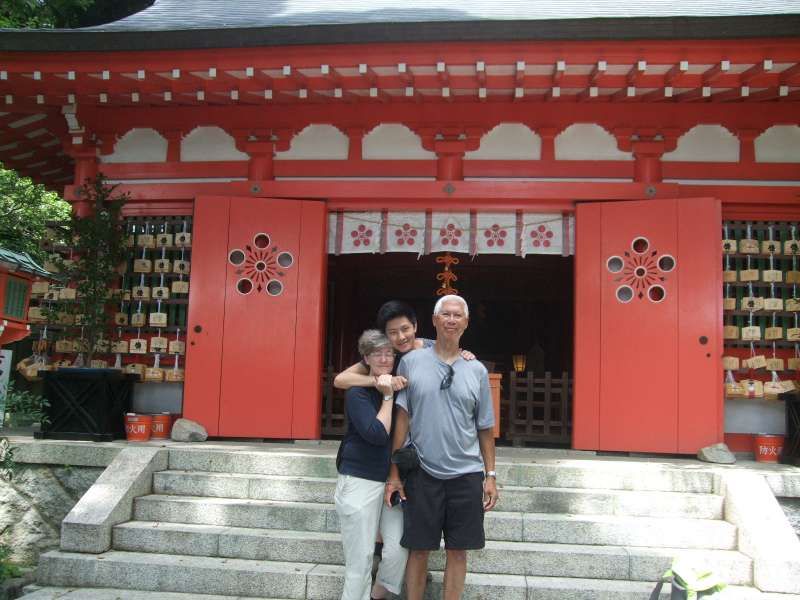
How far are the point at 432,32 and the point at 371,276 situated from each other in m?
6.56

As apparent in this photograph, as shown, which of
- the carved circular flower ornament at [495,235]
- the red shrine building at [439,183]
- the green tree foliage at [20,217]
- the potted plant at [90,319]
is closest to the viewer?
the red shrine building at [439,183]

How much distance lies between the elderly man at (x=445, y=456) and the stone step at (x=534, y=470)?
1606mm

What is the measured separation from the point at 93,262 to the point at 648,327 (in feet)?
17.2

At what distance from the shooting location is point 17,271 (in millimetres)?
4121

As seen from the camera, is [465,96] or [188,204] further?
[188,204]

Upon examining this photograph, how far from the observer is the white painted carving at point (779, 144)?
6.42 metres

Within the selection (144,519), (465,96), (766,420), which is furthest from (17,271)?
(766,420)

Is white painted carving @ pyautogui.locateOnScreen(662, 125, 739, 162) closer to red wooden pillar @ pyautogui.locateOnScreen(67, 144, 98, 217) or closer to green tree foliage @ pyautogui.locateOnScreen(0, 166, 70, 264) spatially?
red wooden pillar @ pyautogui.locateOnScreen(67, 144, 98, 217)

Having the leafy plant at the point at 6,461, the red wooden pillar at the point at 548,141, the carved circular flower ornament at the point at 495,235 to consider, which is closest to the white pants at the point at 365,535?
the leafy plant at the point at 6,461

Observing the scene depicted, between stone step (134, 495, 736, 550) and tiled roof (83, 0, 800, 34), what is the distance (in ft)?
13.6

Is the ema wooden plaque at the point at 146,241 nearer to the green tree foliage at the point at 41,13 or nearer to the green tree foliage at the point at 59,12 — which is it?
the green tree foliage at the point at 59,12

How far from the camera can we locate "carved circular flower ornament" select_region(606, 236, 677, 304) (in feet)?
20.3

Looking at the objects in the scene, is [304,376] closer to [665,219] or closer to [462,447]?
[462,447]

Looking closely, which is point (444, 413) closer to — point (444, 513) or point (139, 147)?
point (444, 513)
